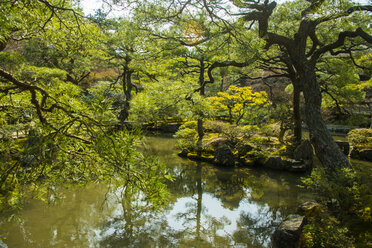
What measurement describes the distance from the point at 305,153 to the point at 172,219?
5.60 m

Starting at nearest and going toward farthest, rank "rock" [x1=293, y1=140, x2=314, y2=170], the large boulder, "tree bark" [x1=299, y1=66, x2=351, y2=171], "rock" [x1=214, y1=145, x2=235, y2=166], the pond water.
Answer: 1. the pond water
2. the large boulder
3. "tree bark" [x1=299, y1=66, x2=351, y2=171]
4. "rock" [x1=293, y1=140, x2=314, y2=170]
5. "rock" [x1=214, y1=145, x2=235, y2=166]

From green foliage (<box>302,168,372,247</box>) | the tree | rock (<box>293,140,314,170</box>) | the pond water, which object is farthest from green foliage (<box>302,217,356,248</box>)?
rock (<box>293,140,314,170</box>)

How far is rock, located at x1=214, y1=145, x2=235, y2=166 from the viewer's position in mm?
8266

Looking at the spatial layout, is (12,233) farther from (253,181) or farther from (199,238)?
(253,181)

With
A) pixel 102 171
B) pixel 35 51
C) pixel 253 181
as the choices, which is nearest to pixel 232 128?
pixel 253 181

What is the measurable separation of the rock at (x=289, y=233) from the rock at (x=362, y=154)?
7681mm

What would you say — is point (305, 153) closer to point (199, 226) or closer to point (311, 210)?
point (311, 210)

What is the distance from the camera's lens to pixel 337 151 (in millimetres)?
4387

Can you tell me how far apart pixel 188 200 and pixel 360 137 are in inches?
348

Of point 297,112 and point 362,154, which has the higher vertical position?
point 297,112

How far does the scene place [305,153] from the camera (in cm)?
793

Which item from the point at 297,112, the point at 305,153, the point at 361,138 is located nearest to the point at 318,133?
the point at 305,153

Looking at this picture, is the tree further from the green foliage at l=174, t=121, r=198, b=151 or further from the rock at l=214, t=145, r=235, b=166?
the green foliage at l=174, t=121, r=198, b=151

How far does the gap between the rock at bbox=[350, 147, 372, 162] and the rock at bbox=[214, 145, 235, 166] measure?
5.28m
